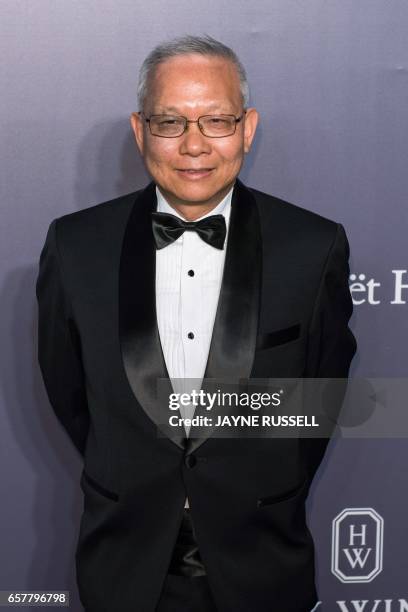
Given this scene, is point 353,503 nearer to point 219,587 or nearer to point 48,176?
point 219,587

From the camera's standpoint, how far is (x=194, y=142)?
1709 millimetres

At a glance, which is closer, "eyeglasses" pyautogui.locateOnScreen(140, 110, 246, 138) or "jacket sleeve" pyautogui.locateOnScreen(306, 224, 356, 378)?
"eyeglasses" pyautogui.locateOnScreen(140, 110, 246, 138)

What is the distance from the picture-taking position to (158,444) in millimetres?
1737

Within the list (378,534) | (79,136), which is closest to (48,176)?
(79,136)

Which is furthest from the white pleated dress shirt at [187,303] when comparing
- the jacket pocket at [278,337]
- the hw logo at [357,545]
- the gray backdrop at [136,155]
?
the hw logo at [357,545]

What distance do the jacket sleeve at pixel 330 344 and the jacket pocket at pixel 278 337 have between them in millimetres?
46

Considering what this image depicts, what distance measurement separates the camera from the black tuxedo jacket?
68.6 inches

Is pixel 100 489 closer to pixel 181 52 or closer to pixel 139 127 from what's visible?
pixel 139 127

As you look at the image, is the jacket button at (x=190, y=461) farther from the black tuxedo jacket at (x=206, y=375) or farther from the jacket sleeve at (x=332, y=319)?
the jacket sleeve at (x=332, y=319)

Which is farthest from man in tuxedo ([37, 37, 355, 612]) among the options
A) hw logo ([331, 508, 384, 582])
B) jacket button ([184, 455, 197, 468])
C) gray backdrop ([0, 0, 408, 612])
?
hw logo ([331, 508, 384, 582])

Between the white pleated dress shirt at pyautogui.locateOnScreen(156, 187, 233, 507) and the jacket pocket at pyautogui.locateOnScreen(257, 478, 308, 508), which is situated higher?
the white pleated dress shirt at pyautogui.locateOnScreen(156, 187, 233, 507)

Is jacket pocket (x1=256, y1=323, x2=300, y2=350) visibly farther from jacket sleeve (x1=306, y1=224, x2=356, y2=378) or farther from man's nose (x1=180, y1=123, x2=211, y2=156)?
man's nose (x1=180, y1=123, x2=211, y2=156)

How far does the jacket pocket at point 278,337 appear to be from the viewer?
1769mm

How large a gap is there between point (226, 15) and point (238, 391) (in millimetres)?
983
